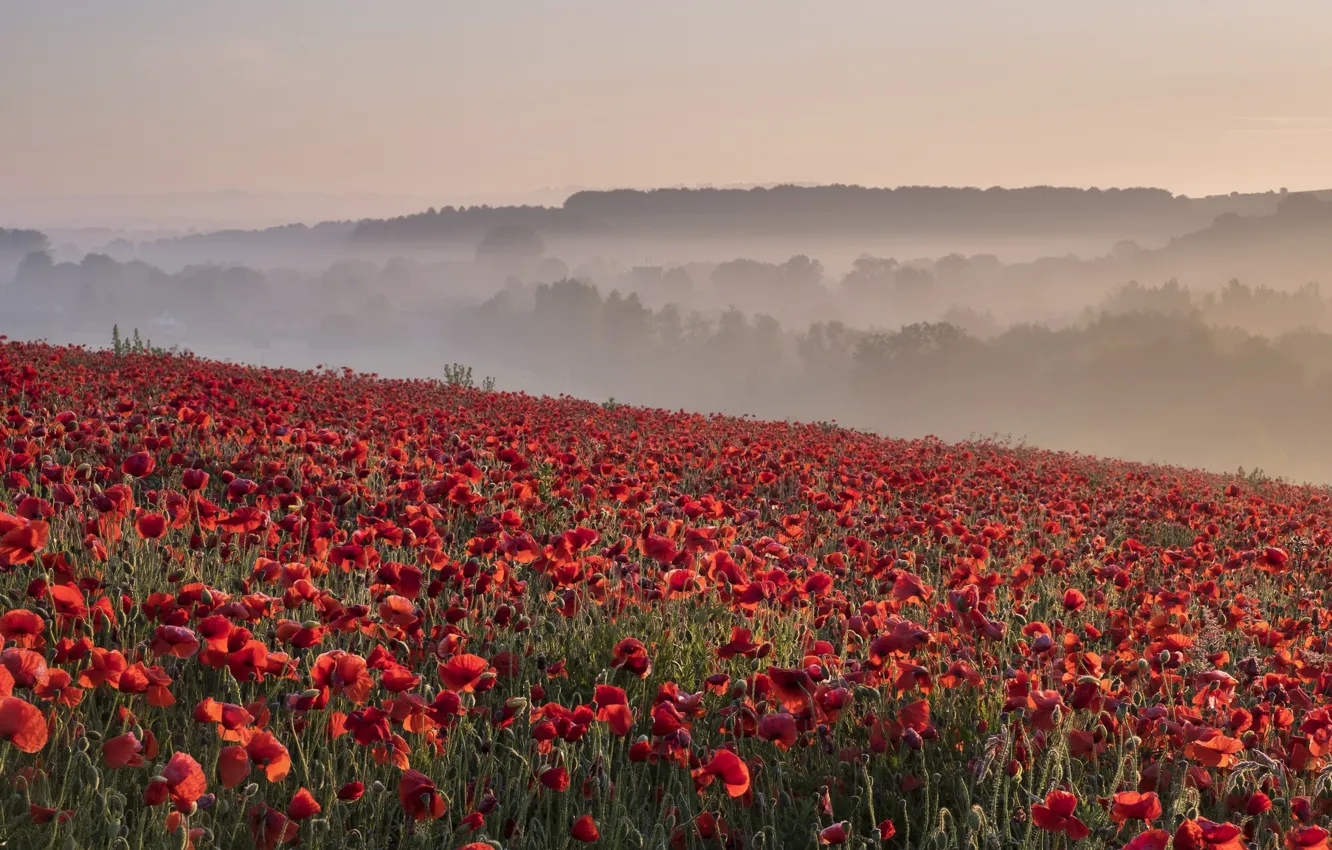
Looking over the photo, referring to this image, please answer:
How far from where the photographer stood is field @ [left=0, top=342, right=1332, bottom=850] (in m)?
2.87

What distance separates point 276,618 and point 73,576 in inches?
34.3

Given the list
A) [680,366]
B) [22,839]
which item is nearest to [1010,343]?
[680,366]

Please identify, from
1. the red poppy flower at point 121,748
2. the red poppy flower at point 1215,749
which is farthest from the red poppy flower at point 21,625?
the red poppy flower at point 1215,749

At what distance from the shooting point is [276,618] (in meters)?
4.56

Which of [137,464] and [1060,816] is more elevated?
[137,464]

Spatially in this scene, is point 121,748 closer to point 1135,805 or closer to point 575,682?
point 575,682

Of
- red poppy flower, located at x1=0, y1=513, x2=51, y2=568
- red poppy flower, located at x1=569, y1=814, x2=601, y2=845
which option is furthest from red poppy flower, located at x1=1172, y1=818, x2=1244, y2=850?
red poppy flower, located at x1=0, y1=513, x2=51, y2=568

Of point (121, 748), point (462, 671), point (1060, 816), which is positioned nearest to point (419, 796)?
point (462, 671)

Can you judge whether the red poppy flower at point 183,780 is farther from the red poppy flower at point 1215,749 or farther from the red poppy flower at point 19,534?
the red poppy flower at point 1215,749

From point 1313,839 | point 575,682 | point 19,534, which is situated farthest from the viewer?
point 575,682

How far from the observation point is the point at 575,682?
426 centimetres

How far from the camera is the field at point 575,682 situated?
2865 millimetres

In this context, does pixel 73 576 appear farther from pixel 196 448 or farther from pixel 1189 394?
pixel 1189 394

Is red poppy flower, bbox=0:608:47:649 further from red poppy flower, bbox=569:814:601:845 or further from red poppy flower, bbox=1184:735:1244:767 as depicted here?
red poppy flower, bbox=1184:735:1244:767
